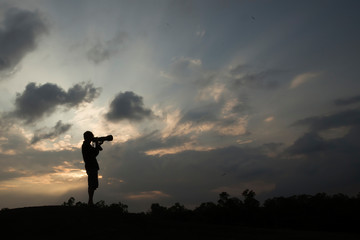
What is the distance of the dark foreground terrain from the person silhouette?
81 cm

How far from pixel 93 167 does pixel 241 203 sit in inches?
3079

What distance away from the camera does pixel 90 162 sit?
1098 cm

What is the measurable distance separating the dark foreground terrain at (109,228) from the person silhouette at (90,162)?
31.9 inches

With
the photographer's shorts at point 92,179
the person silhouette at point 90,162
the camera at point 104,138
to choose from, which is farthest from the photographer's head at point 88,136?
the photographer's shorts at point 92,179

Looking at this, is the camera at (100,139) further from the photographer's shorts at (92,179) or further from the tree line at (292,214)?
the tree line at (292,214)

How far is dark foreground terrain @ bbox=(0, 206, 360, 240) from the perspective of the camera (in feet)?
25.6

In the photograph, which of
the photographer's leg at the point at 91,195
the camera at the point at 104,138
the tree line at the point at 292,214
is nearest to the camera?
the photographer's leg at the point at 91,195

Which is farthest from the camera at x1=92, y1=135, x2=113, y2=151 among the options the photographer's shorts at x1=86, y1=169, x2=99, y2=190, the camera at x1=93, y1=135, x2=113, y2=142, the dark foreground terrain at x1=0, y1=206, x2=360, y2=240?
the dark foreground terrain at x1=0, y1=206, x2=360, y2=240

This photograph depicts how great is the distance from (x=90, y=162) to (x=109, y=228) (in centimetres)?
338

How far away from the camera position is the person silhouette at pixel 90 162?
35.8ft

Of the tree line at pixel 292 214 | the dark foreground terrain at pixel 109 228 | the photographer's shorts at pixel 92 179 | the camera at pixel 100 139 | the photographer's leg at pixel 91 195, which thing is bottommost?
the tree line at pixel 292 214

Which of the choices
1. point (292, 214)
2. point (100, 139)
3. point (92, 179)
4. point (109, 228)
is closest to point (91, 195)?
point (92, 179)

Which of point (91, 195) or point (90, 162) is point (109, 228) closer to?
point (91, 195)

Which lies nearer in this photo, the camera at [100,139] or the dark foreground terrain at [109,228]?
the dark foreground terrain at [109,228]
